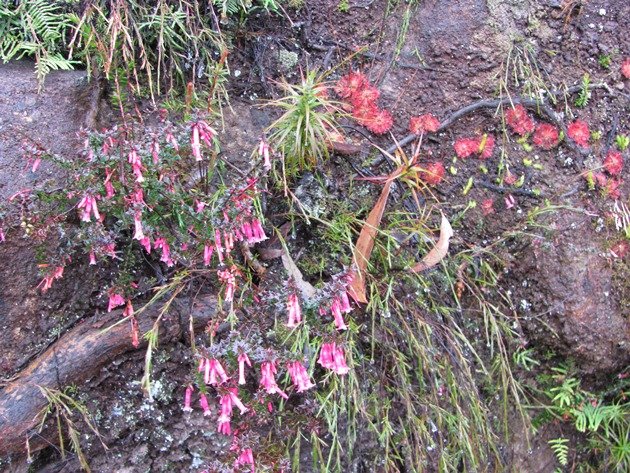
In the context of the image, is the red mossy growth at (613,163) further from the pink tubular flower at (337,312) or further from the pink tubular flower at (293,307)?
the pink tubular flower at (293,307)

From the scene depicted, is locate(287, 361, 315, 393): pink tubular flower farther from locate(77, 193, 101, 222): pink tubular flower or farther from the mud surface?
the mud surface

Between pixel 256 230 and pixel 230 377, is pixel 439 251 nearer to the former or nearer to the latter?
pixel 256 230

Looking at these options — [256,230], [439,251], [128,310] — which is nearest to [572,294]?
[439,251]

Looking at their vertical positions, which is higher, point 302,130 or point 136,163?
point 136,163

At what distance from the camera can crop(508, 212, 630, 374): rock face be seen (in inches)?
120

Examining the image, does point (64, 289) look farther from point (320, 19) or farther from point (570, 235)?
point (570, 235)

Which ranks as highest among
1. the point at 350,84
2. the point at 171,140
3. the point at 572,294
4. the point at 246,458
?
the point at 171,140

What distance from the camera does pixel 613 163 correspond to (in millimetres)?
3223

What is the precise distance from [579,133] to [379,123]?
42.8 inches

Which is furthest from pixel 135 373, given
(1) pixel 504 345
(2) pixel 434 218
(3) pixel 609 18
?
(3) pixel 609 18

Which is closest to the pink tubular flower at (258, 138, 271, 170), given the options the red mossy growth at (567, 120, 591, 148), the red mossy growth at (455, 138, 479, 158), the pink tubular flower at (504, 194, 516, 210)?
the red mossy growth at (455, 138, 479, 158)

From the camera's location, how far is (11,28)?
8.73 ft

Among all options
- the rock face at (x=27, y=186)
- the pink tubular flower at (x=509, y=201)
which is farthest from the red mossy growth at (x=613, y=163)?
the rock face at (x=27, y=186)

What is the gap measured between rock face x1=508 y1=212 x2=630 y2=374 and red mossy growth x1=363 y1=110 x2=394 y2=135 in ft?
3.12
